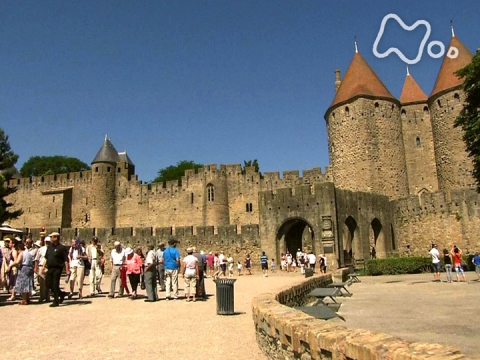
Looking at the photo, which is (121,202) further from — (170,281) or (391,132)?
(170,281)

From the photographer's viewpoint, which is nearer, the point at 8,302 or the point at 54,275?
the point at 54,275

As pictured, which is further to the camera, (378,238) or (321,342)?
(378,238)

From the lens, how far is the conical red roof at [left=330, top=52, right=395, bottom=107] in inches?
1246

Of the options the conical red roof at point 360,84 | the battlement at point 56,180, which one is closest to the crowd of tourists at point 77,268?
the conical red roof at point 360,84

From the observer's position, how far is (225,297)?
312 inches

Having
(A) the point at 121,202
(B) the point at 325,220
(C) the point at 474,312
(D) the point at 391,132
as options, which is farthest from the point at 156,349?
(A) the point at 121,202

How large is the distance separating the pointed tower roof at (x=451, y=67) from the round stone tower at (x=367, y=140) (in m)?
3.24

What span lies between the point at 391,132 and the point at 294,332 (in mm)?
29868

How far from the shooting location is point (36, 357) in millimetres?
4992

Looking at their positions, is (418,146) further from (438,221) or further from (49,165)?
(49,165)

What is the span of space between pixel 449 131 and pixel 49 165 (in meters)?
50.5

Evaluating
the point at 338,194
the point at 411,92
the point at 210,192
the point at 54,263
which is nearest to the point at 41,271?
the point at 54,263

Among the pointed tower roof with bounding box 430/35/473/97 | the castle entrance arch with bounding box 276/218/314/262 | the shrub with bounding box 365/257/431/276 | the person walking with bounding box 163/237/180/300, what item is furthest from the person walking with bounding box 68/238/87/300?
the pointed tower roof with bounding box 430/35/473/97

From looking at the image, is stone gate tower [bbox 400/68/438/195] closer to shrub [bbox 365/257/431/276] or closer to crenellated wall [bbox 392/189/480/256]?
crenellated wall [bbox 392/189/480/256]
